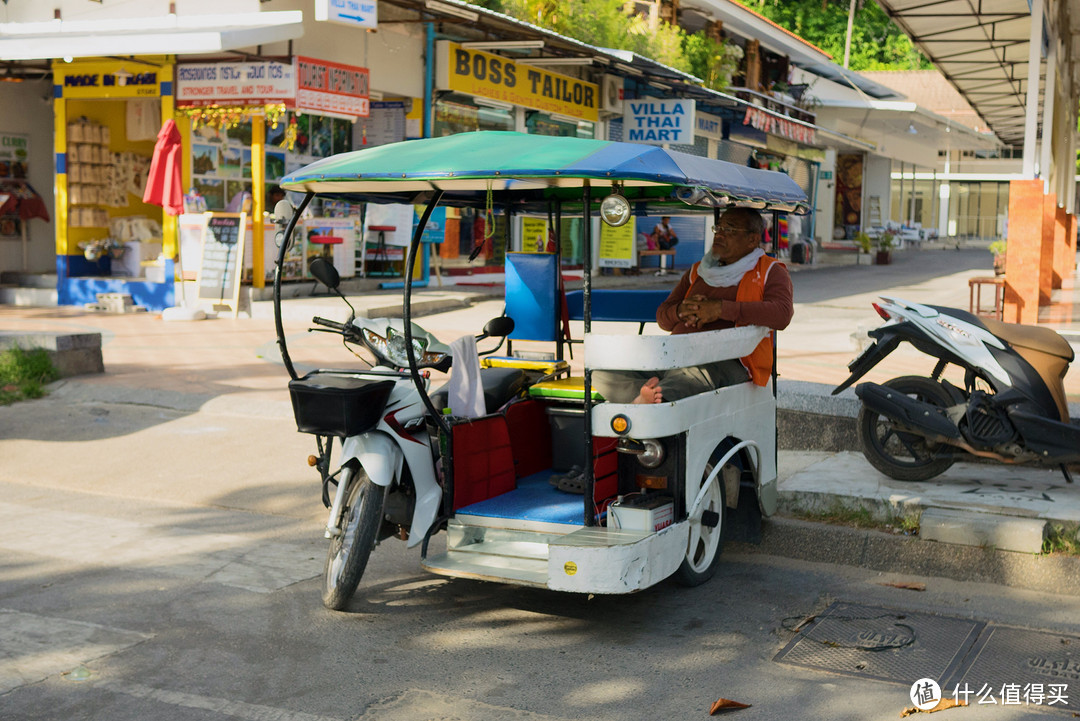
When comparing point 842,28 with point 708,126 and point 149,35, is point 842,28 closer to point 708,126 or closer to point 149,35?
point 708,126

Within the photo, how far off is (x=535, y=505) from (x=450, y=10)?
11.5 metres

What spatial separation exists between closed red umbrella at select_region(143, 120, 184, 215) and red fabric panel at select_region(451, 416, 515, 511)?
10739 mm

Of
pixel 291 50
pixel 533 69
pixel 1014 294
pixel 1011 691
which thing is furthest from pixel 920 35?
pixel 1011 691

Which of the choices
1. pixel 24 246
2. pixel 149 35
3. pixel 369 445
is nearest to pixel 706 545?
pixel 369 445

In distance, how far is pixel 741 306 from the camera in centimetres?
519


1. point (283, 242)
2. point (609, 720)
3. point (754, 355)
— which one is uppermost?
point (283, 242)

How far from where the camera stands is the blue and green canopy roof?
14.0 ft

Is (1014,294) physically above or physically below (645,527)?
above

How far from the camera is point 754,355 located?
5.42 m

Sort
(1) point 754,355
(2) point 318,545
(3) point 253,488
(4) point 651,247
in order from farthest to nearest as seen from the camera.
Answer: (4) point 651,247 < (3) point 253,488 < (2) point 318,545 < (1) point 754,355

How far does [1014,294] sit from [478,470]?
811cm

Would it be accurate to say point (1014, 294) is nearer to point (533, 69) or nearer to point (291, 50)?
point (291, 50)

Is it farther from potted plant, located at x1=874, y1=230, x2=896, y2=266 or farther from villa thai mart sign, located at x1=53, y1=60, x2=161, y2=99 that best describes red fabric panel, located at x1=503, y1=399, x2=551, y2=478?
potted plant, located at x1=874, y1=230, x2=896, y2=266

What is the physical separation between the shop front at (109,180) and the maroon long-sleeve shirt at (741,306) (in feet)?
37.1
